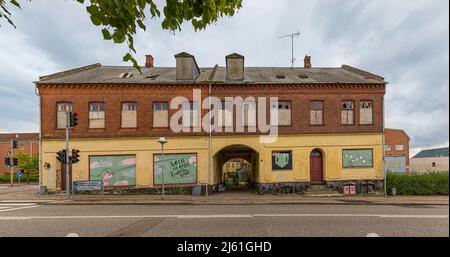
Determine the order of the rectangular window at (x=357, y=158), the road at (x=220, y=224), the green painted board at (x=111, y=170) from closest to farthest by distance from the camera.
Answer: the road at (x=220, y=224)
the green painted board at (x=111, y=170)
the rectangular window at (x=357, y=158)

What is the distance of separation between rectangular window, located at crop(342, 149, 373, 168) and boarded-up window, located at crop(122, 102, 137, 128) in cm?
1597

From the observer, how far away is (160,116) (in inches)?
672

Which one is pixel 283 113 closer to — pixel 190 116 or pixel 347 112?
pixel 347 112

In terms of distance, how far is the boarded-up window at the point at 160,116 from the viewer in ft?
55.9

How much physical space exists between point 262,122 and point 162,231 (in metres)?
11.7

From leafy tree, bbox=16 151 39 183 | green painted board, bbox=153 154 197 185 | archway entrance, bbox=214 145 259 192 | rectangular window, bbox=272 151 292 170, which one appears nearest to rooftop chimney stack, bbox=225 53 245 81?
archway entrance, bbox=214 145 259 192

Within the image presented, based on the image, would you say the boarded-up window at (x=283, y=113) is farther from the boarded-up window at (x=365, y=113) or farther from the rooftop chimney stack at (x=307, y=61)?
the rooftop chimney stack at (x=307, y=61)

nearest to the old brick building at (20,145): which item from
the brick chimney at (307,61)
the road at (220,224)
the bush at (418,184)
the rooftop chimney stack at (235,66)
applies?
the rooftop chimney stack at (235,66)

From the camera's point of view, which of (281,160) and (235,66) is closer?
(281,160)

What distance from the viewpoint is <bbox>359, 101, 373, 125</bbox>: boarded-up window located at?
17781 millimetres

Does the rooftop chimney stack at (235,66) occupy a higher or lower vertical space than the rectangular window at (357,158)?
higher

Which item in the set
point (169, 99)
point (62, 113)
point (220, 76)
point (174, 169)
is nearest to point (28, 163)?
point (62, 113)

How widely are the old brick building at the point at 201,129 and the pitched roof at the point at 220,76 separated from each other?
147 millimetres

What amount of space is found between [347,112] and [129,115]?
16550 mm
